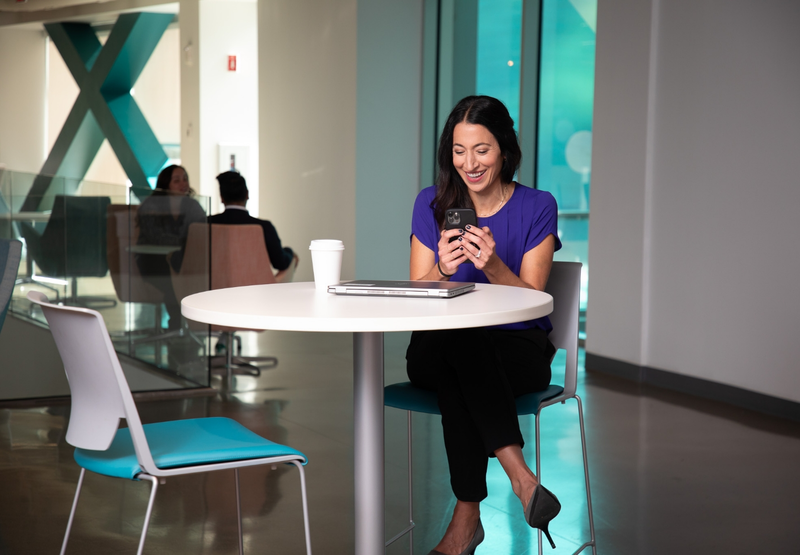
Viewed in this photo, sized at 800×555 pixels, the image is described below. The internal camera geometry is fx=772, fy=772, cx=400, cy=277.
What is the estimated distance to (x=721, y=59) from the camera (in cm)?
404

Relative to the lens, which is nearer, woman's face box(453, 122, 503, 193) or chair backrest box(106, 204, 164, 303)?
woman's face box(453, 122, 503, 193)

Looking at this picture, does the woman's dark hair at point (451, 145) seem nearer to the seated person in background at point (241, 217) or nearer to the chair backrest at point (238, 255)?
the chair backrest at point (238, 255)

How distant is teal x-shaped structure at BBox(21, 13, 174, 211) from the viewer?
389 inches

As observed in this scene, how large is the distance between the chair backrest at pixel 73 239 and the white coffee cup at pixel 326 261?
250 cm

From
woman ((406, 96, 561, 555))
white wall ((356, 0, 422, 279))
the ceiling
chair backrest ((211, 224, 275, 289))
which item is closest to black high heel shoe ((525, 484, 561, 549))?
woman ((406, 96, 561, 555))

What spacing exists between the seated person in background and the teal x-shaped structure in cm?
580

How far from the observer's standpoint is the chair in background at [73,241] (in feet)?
12.4

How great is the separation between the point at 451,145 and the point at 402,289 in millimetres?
764

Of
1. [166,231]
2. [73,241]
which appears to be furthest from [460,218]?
[73,241]

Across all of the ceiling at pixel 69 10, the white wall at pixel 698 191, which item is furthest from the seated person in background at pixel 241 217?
the ceiling at pixel 69 10

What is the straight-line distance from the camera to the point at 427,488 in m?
2.67

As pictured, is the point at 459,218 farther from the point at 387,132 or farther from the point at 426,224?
the point at 387,132

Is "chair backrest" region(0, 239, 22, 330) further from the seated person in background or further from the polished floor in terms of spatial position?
the seated person in background

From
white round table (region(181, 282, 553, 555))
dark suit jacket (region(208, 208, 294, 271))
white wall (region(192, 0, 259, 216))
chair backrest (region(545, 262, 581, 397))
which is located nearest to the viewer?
white round table (region(181, 282, 553, 555))
